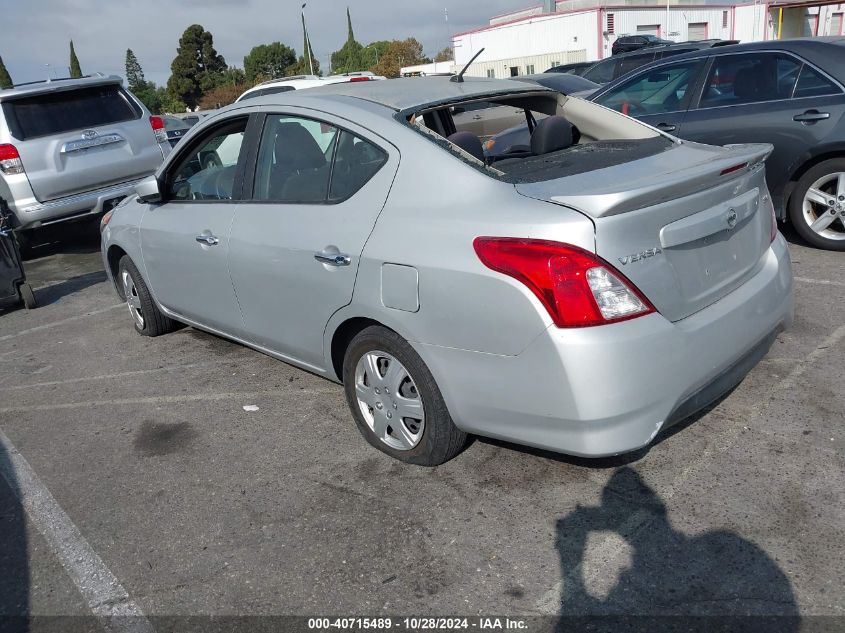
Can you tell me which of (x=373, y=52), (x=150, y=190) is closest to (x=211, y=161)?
(x=150, y=190)

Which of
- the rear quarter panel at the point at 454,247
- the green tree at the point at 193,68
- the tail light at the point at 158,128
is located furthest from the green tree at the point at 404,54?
the rear quarter panel at the point at 454,247

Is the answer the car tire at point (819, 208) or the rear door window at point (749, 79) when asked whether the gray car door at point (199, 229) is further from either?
the car tire at point (819, 208)

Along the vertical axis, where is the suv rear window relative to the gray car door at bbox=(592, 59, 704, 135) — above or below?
above

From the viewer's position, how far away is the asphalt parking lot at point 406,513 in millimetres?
2654

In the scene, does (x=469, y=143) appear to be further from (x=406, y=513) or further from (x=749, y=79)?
(x=749, y=79)

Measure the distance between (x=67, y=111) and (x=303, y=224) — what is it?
22.2ft

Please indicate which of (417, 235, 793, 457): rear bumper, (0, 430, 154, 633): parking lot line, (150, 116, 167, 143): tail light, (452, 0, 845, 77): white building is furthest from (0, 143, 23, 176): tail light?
(452, 0, 845, 77): white building

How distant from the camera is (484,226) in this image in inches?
113

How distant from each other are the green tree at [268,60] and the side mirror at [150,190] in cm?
7607

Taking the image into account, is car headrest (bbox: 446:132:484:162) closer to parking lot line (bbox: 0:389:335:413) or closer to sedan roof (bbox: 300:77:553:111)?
sedan roof (bbox: 300:77:553:111)

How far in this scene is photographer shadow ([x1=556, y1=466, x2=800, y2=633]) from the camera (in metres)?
2.44

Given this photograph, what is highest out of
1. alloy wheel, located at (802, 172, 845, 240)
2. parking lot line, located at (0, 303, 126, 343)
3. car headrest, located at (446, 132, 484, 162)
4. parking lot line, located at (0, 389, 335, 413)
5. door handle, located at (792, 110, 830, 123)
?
car headrest, located at (446, 132, 484, 162)

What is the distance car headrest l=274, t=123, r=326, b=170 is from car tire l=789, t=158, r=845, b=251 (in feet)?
13.8

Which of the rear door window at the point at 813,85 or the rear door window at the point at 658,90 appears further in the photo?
the rear door window at the point at 658,90
